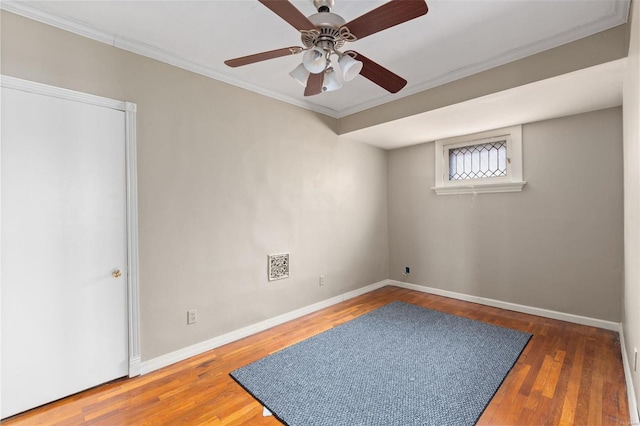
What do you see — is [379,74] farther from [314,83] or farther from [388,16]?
[388,16]

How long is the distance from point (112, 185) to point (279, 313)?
2073 millimetres

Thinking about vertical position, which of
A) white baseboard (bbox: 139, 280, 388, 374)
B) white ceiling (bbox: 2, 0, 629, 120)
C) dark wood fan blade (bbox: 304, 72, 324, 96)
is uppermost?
white ceiling (bbox: 2, 0, 629, 120)

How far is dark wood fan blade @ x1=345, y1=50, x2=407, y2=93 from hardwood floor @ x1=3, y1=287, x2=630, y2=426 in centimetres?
224

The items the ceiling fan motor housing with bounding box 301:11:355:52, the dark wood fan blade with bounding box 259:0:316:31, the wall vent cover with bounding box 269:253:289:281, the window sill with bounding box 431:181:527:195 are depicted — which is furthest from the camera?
the window sill with bounding box 431:181:527:195

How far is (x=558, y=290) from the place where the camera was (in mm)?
3334

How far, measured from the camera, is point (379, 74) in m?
1.97

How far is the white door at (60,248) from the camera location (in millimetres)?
1866

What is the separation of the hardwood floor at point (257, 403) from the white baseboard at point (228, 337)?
0.21 ft

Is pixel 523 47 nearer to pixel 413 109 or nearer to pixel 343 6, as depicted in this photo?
pixel 413 109

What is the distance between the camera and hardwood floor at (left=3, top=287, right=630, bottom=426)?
6.02ft

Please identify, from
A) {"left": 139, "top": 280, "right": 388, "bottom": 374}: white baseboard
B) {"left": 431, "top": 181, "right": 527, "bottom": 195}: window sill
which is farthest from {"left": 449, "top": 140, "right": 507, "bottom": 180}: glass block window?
{"left": 139, "top": 280, "right": 388, "bottom": 374}: white baseboard

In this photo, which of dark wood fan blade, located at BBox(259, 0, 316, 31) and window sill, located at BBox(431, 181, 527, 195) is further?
window sill, located at BBox(431, 181, 527, 195)

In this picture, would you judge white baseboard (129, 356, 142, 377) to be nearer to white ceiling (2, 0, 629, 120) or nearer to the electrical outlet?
the electrical outlet

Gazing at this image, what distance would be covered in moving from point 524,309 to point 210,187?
3854 millimetres
